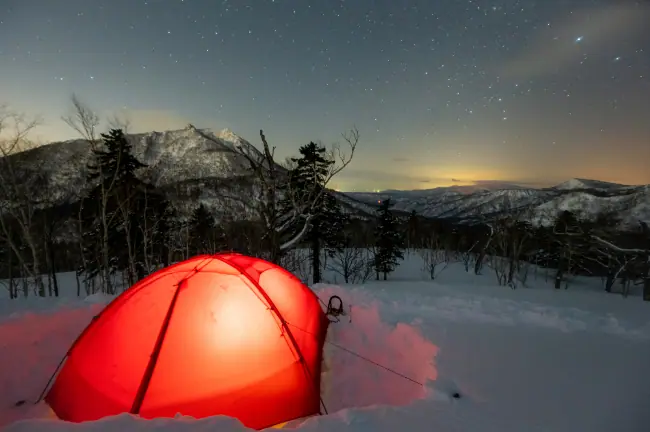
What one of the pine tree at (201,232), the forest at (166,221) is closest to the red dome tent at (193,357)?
the forest at (166,221)

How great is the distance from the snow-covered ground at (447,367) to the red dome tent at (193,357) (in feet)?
1.92

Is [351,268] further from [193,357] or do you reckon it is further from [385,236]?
[193,357]

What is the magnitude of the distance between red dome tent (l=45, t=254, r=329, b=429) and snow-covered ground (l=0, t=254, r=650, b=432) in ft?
1.92

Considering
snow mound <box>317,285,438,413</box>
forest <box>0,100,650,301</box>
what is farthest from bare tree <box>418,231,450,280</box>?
snow mound <box>317,285,438,413</box>

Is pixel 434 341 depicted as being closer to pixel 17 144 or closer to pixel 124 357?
pixel 124 357

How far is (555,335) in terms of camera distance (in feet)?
17.5

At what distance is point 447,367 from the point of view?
4.07 metres

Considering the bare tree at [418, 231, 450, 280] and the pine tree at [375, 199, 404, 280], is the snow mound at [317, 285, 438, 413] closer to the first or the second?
the pine tree at [375, 199, 404, 280]

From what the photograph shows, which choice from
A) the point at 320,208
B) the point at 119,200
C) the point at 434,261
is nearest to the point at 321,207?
the point at 320,208

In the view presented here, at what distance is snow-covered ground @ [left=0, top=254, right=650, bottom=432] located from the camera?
2840 mm

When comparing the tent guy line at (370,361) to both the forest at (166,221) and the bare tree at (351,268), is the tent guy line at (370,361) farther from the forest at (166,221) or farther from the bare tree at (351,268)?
the bare tree at (351,268)

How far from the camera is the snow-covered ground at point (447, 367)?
2840 mm

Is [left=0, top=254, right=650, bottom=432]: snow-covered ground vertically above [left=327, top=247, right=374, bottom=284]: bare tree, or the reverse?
[left=0, top=254, right=650, bottom=432]: snow-covered ground

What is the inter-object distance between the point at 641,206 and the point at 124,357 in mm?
163271
